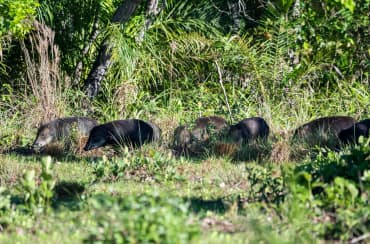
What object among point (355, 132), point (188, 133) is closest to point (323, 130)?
point (355, 132)

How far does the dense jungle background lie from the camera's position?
5340 mm

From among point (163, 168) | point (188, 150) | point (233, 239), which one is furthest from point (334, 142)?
point (233, 239)

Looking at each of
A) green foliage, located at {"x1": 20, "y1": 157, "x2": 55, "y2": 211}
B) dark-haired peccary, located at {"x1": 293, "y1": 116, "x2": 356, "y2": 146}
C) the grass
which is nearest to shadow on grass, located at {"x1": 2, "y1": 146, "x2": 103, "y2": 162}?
the grass

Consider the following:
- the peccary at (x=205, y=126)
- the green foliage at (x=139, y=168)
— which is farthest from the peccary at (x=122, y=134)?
the green foliage at (x=139, y=168)

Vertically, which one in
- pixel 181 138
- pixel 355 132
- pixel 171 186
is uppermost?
pixel 355 132

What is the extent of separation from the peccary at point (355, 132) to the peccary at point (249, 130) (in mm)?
1119

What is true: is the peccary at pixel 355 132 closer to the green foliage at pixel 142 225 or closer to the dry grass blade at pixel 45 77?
the dry grass blade at pixel 45 77

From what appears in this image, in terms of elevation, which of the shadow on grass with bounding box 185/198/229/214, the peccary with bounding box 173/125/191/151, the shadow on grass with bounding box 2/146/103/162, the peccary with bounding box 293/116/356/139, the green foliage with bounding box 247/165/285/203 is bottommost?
the shadow on grass with bounding box 185/198/229/214

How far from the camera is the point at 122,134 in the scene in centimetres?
1003

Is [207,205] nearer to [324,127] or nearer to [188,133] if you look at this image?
[188,133]

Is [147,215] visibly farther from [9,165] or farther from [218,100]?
[218,100]

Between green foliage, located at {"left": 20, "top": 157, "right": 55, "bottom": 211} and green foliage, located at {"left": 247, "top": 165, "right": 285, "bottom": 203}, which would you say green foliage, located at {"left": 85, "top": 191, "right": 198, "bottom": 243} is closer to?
green foliage, located at {"left": 20, "top": 157, "right": 55, "bottom": 211}

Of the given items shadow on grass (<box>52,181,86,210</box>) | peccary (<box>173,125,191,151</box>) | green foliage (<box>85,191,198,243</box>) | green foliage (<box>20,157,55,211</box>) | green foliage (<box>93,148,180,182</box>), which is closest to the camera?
green foliage (<box>85,191,198,243</box>)

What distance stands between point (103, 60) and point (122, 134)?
2.99 meters
